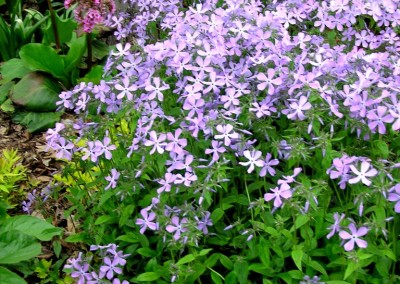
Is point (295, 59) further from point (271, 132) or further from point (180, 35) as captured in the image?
point (180, 35)

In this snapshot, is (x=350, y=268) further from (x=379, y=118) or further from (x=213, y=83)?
(x=213, y=83)

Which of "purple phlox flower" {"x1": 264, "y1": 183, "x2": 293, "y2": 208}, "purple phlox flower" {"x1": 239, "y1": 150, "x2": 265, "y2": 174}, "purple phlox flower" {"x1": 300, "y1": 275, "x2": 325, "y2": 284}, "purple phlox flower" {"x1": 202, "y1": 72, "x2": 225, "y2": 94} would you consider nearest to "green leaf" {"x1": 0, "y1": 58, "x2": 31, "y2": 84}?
"purple phlox flower" {"x1": 202, "y1": 72, "x2": 225, "y2": 94}

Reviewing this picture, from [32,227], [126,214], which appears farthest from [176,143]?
[32,227]

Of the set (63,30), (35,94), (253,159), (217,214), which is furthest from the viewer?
(63,30)

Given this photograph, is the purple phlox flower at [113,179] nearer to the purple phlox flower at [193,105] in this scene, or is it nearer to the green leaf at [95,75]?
the purple phlox flower at [193,105]

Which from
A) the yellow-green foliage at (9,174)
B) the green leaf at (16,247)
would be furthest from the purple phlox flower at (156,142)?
the yellow-green foliage at (9,174)

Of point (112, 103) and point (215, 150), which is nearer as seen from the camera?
point (215, 150)

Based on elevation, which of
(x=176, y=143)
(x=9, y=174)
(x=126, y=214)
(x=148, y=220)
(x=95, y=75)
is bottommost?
(x=9, y=174)
